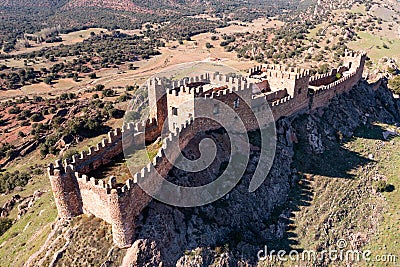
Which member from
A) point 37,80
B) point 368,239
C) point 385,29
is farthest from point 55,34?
point 368,239

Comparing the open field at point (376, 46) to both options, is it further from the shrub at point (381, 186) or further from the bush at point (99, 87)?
the bush at point (99, 87)

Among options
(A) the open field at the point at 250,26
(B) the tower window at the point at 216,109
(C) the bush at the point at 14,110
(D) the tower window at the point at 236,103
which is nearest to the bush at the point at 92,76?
(C) the bush at the point at 14,110

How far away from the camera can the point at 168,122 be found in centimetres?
2877

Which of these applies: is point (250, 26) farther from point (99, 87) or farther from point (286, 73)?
point (286, 73)

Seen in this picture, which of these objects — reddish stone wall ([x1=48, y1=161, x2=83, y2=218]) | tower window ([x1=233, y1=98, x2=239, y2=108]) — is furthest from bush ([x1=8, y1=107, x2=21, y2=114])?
tower window ([x1=233, y1=98, x2=239, y2=108])

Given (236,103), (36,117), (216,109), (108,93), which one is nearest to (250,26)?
(108,93)

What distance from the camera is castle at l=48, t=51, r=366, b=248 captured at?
20.5 meters

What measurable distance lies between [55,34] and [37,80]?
191ft

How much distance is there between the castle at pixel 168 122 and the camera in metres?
20.5

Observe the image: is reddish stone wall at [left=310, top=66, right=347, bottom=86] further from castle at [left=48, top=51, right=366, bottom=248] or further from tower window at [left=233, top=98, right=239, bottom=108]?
tower window at [left=233, top=98, right=239, bottom=108]

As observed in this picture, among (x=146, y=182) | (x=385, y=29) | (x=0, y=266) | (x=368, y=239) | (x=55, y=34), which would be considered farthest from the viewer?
(x=55, y=34)

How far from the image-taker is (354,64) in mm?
44438

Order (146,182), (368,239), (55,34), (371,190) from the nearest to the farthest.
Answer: (146,182) → (368,239) → (371,190) → (55,34)

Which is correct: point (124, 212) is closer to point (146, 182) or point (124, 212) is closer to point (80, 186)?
point (146, 182)
